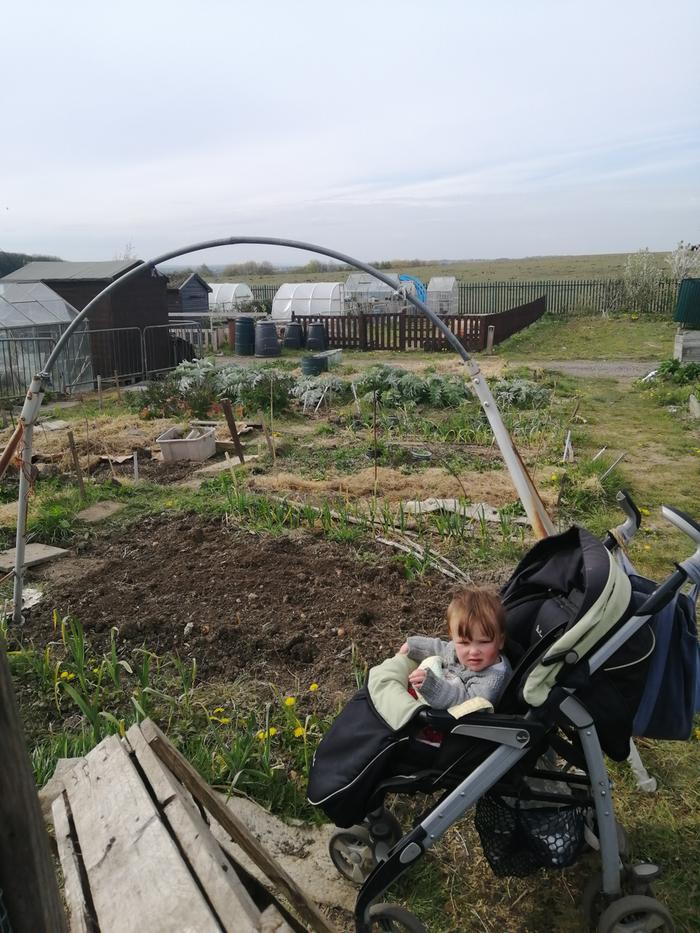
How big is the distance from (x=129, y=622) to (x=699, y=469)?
657cm

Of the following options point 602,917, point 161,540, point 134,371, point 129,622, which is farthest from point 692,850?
point 134,371

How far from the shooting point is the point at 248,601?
189 inches

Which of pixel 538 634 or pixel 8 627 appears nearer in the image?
pixel 538 634

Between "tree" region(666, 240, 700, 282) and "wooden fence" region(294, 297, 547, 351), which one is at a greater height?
"tree" region(666, 240, 700, 282)

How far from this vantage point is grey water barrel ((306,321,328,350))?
23453 millimetres

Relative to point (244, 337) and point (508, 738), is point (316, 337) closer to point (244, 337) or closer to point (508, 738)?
point (244, 337)

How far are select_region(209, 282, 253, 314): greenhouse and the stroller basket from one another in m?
35.6

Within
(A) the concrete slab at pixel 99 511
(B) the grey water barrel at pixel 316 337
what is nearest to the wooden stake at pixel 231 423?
(A) the concrete slab at pixel 99 511

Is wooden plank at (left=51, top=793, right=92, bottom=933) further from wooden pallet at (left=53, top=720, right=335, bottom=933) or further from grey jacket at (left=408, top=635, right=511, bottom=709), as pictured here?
grey jacket at (left=408, top=635, right=511, bottom=709)

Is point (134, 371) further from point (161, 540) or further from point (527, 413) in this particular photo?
point (161, 540)

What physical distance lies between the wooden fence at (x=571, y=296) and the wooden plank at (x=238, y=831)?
98.2ft

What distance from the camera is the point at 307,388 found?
497 inches

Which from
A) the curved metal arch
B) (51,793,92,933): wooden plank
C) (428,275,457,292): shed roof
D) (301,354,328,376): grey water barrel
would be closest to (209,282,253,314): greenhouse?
(428,275,457,292): shed roof

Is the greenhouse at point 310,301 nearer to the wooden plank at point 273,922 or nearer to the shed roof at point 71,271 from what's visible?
the shed roof at point 71,271
